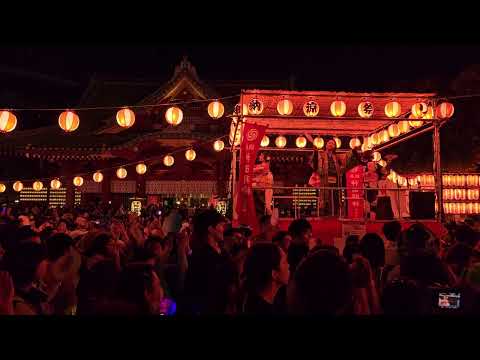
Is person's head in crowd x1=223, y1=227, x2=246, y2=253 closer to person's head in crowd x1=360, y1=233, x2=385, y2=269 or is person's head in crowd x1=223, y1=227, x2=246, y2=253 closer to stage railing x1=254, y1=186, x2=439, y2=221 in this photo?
person's head in crowd x1=360, y1=233, x2=385, y2=269

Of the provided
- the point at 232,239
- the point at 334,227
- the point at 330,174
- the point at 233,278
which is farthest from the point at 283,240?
the point at 330,174

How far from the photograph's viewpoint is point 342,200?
11.9 meters

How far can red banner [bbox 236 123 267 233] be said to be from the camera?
909 centimetres

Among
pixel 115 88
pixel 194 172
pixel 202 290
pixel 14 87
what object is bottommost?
pixel 202 290

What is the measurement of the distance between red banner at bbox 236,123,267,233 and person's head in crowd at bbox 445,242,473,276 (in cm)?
426

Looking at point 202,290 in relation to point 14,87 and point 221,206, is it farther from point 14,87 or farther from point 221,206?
point 14,87

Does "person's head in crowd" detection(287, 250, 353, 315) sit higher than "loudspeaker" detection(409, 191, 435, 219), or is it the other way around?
"loudspeaker" detection(409, 191, 435, 219)

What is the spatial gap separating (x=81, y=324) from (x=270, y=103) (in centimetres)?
1030

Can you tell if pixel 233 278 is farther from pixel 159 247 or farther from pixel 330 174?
pixel 330 174

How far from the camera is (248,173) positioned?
925 cm

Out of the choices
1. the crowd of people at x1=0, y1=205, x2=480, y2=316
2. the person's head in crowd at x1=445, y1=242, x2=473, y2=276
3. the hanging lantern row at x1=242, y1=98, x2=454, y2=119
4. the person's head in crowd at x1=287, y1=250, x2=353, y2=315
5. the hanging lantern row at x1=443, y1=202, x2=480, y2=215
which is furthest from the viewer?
the hanging lantern row at x1=443, y1=202, x2=480, y2=215

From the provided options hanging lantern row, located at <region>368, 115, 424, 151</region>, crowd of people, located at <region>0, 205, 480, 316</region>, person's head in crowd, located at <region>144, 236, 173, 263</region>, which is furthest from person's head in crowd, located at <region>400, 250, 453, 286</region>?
hanging lantern row, located at <region>368, 115, 424, 151</region>

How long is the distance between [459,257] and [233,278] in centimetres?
333

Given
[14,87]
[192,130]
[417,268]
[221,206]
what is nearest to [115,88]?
[192,130]
